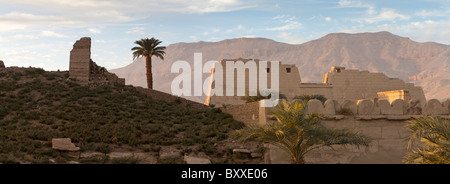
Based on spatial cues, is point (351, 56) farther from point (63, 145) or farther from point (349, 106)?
point (63, 145)

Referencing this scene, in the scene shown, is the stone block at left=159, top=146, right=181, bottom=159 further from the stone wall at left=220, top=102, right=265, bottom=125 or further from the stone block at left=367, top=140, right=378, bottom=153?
the stone block at left=367, top=140, right=378, bottom=153

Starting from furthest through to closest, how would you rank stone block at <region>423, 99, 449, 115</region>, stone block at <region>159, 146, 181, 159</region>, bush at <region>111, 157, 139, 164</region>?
stone block at <region>159, 146, 181, 159</region>
stone block at <region>423, 99, 449, 115</region>
bush at <region>111, 157, 139, 164</region>

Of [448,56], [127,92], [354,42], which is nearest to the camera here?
[127,92]

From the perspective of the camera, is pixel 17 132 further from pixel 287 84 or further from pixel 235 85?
pixel 287 84

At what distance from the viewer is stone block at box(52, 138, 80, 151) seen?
57.1 ft

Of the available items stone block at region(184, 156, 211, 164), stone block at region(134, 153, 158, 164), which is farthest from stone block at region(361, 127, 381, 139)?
stone block at region(134, 153, 158, 164)

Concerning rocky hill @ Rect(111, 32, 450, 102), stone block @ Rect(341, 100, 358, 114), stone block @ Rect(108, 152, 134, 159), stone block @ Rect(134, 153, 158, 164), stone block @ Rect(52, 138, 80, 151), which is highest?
rocky hill @ Rect(111, 32, 450, 102)

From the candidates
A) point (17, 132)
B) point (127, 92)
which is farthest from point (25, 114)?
point (127, 92)

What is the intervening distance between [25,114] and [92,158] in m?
9.97

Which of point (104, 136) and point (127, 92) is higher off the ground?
point (127, 92)

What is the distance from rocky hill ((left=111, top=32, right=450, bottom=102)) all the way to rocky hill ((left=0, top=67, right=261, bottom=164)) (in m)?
92.4

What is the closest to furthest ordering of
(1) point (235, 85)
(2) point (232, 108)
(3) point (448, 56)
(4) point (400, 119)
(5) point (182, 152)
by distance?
1. (4) point (400, 119)
2. (5) point (182, 152)
3. (2) point (232, 108)
4. (1) point (235, 85)
5. (3) point (448, 56)

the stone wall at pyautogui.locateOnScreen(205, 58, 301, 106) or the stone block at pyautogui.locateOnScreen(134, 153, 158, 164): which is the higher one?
A: the stone wall at pyautogui.locateOnScreen(205, 58, 301, 106)

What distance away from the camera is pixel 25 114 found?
24328 mm
